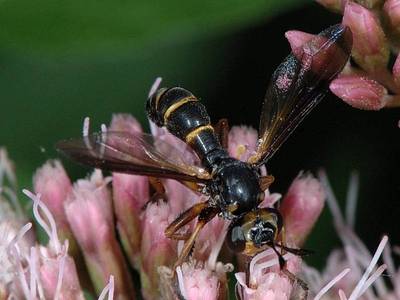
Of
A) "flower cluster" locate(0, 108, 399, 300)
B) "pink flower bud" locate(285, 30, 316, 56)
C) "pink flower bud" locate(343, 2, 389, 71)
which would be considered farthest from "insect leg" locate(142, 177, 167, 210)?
"pink flower bud" locate(343, 2, 389, 71)

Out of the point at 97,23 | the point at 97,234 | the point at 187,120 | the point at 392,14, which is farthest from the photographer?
the point at 97,23

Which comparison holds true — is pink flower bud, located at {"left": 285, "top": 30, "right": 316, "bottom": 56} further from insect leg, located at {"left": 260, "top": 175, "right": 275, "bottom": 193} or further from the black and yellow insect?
insect leg, located at {"left": 260, "top": 175, "right": 275, "bottom": 193}

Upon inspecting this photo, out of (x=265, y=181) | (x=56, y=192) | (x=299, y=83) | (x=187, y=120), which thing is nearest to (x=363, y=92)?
(x=299, y=83)

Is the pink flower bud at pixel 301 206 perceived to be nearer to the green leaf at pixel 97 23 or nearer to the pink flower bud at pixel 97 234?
the pink flower bud at pixel 97 234

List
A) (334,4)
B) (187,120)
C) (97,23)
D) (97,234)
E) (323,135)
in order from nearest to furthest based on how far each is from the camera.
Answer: (334,4)
(187,120)
(97,234)
(97,23)
(323,135)

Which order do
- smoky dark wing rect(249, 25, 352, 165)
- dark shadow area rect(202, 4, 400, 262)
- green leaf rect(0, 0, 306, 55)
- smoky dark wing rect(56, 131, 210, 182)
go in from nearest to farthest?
smoky dark wing rect(56, 131, 210, 182)
smoky dark wing rect(249, 25, 352, 165)
green leaf rect(0, 0, 306, 55)
dark shadow area rect(202, 4, 400, 262)

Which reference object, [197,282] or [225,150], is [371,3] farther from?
[197,282]

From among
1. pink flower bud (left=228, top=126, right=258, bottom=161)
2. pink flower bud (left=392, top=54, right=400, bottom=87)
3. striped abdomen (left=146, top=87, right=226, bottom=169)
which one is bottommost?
pink flower bud (left=228, top=126, right=258, bottom=161)
